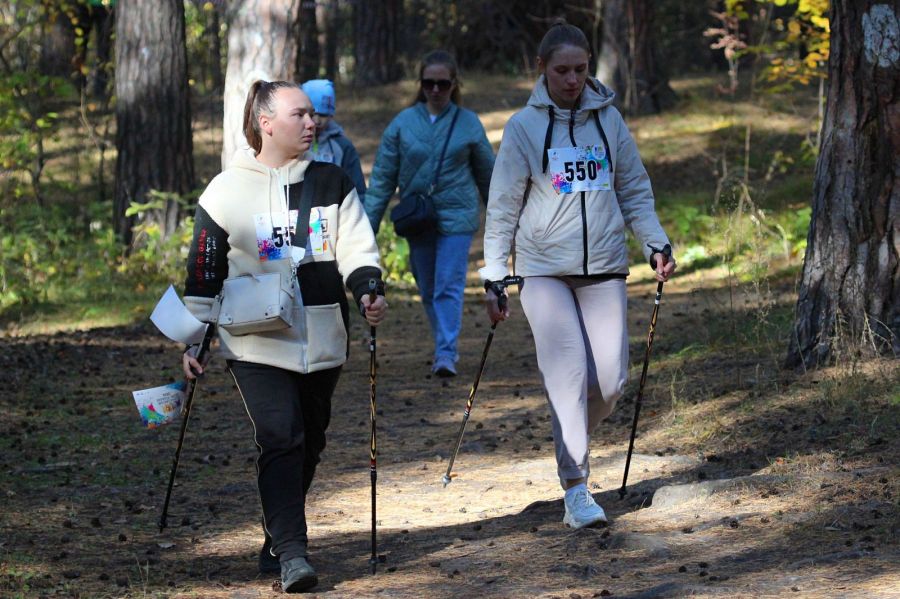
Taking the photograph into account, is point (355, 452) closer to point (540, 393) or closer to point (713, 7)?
point (540, 393)

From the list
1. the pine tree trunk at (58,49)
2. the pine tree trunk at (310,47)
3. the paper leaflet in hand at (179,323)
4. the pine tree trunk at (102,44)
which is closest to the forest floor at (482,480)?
the paper leaflet in hand at (179,323)

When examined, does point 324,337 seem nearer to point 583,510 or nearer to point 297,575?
point 297,575

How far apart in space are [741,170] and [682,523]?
12.4 metres

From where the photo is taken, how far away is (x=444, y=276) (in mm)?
9906

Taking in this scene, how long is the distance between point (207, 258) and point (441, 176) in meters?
4.68

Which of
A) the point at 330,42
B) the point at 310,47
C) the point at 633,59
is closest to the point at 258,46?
the point at 633,59

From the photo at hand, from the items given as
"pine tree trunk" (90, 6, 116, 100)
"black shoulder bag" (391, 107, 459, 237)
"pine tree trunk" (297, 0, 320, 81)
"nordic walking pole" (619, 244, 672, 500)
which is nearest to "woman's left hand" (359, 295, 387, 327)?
"nordic walking pole" (619, 244, 672, 500)

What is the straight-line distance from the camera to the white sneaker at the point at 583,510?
5859 millimetres

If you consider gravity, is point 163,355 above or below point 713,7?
below

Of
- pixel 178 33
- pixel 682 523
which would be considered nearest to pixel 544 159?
pixel 682 523

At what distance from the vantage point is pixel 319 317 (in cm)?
520

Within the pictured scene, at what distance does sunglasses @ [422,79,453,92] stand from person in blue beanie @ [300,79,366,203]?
68cm

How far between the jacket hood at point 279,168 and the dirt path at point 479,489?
5.36ft

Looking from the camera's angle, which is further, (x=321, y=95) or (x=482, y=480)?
(x=321, y=95)
